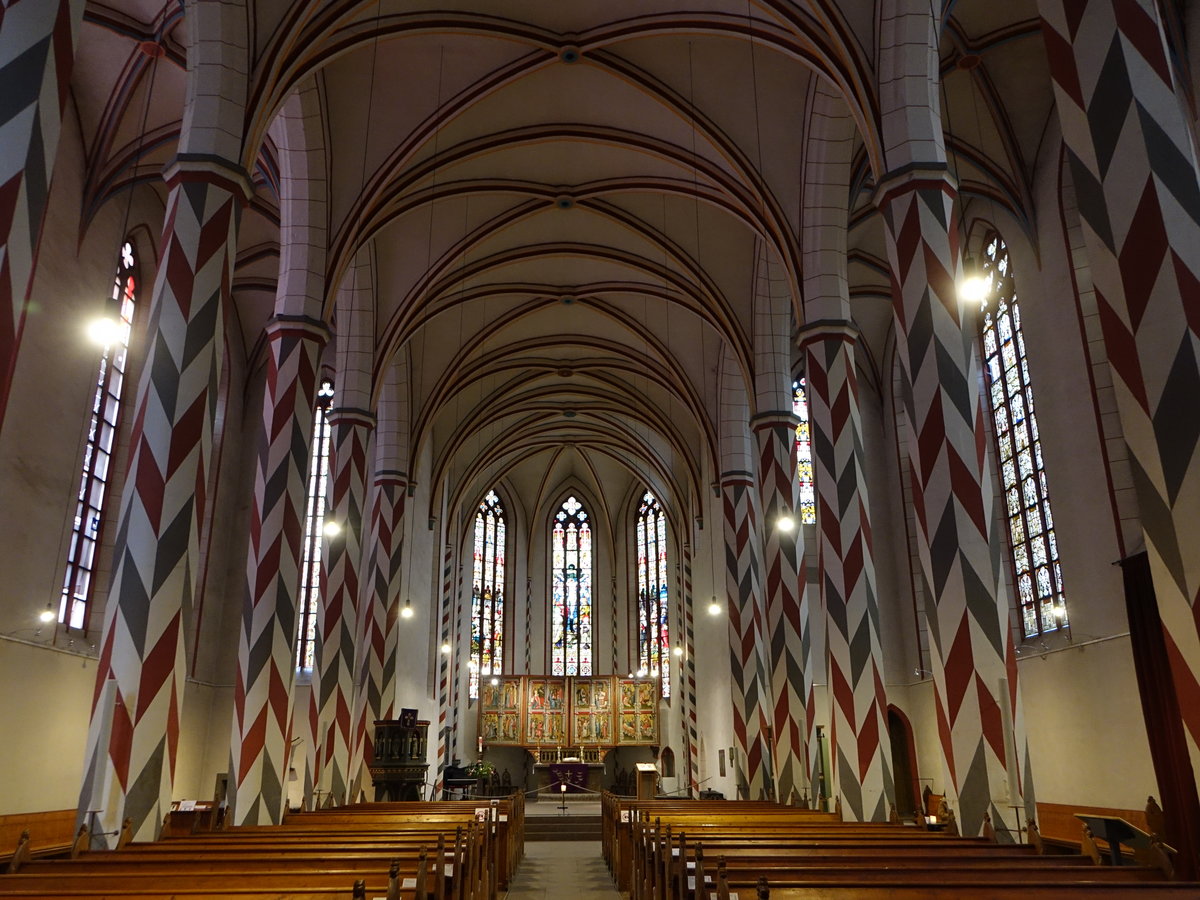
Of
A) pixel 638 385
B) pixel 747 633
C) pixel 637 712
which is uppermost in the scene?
pixel 638 385

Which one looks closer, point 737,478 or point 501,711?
point 737,478

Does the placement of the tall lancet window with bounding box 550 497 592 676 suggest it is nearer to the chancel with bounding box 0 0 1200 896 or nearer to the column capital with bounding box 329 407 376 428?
the chancel with bounding box 0 0 1200 896

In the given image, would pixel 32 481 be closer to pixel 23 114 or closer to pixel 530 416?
pixel 23 114

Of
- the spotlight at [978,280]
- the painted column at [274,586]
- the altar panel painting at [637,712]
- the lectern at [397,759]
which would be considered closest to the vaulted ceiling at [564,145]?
the painted column at [274,586]

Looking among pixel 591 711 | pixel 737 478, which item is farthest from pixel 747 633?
pixel 591 711

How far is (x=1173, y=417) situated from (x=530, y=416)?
24.9 meters

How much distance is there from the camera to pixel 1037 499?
15898 mm

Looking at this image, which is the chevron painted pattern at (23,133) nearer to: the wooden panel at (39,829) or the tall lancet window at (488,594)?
the wooden panel at (39,829)

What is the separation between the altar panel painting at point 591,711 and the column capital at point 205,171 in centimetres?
2441

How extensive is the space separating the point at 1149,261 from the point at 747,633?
→ 15.1 metres

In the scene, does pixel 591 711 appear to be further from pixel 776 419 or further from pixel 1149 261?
pixel 1149 261

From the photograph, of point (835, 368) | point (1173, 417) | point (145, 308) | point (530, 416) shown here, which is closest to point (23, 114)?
point (1173, 417)

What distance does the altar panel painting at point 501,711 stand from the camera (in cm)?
3127

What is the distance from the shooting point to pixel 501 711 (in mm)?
31516
